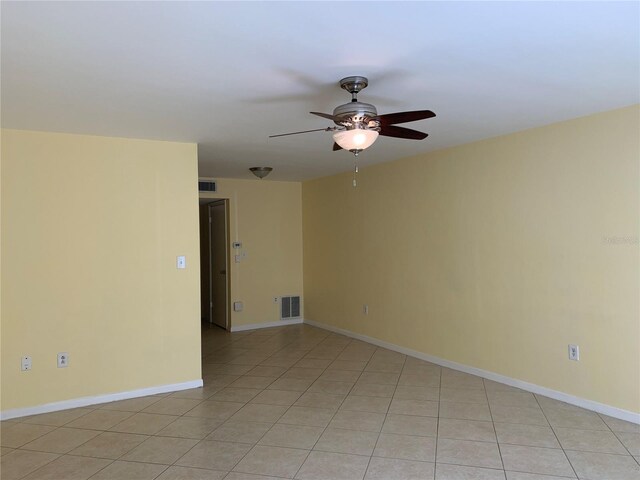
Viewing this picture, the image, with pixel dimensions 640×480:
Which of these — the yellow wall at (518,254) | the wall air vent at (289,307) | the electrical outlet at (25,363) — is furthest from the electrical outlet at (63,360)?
the wall air vent at (289,307)

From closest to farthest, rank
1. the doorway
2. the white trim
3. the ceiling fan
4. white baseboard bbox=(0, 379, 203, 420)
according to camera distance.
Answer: the ceiling fan, white baseboard bbox=(0, 379, 203, 420), the white trim, the doorway

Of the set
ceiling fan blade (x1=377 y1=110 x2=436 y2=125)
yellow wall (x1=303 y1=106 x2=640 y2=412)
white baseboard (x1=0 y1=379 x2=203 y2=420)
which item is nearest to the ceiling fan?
ceiling fan blade (x1=377 y1=110 x2=436 y2=125)

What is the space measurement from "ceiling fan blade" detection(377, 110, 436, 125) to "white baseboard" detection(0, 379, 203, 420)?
3179 mm

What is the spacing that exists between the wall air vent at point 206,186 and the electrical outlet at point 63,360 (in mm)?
3344

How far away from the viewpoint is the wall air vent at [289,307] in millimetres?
7410

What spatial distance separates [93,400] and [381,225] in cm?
374

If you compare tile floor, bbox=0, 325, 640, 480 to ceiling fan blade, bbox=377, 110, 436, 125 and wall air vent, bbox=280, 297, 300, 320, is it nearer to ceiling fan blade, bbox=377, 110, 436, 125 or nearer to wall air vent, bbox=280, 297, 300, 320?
ceiling fan blade, bbox=377, 110, 436, 125

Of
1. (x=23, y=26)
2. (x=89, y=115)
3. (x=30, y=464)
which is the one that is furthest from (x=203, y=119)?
(x=30, y=464)

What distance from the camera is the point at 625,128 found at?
3344 millimetres

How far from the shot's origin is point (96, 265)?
398cm

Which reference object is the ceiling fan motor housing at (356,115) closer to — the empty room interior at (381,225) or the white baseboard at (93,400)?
the empty room interior at (381,225)

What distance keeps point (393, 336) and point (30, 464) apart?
3.95 m

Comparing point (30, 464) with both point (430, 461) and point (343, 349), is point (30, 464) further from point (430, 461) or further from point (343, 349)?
point (343, 349)

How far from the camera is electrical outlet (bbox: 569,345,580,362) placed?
3.69 meters
